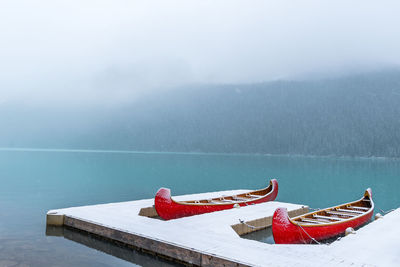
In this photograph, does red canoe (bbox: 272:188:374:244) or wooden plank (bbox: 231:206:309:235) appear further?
wooden plank (bbox: 231:206:309:235)

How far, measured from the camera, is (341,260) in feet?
25.9

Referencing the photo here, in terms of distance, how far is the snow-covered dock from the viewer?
798 centimetres

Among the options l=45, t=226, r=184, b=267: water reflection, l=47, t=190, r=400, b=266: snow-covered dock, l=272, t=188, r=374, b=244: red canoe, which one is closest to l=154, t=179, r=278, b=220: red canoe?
l=47, t=190, r=400, b=266: snow-covered dock

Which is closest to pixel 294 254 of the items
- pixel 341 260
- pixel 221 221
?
pixel 341 260

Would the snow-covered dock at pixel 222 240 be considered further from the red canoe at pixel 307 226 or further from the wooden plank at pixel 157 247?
the red canoe at pixel 307 226

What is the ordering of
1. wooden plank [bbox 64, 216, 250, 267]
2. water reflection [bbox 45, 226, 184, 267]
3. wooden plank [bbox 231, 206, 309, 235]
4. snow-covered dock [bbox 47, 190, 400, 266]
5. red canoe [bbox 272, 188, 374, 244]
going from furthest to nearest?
wooden plank [bbox 231, 206, 309, 235] < red canoe [bbox 272, 188, 374, 244] < water reflection [bbox 45, 226, 184, 267] < wooden plank [bbox 64, 216, 250, 267] < snow-covered dock [bbox 47, 190, 400, 266]

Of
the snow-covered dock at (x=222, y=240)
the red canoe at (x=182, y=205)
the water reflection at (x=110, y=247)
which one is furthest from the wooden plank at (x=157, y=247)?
the red canoe at (x=182, y=205)

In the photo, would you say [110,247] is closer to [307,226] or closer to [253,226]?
[253,226]

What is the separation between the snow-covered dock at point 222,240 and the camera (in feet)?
26.2

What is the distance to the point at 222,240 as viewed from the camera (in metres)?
9.52

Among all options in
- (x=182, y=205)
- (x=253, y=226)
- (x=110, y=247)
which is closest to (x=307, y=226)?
(x=253, y=226)

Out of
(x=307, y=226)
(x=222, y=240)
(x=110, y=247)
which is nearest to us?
(x=222, y=240)

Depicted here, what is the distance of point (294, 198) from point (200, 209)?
16.2 meters

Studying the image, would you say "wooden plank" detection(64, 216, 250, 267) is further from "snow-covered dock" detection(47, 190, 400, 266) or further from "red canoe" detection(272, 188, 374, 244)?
"red canoe" detection(272, 188, 374, 244)
